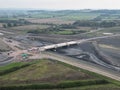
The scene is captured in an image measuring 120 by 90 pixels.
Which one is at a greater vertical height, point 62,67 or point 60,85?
point 62,67

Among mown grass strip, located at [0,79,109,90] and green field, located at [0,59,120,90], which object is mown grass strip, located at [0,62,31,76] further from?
mown grass strip, located at [0,79,109,90]

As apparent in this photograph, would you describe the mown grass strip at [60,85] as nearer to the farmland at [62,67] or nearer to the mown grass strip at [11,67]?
the farmland at [62,67]

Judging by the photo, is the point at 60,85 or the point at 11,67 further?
the point at 11,67

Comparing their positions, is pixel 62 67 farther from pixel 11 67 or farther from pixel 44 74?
pixel 11 67

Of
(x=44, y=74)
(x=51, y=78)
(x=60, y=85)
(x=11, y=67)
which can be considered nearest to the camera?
(x=60, y=85)

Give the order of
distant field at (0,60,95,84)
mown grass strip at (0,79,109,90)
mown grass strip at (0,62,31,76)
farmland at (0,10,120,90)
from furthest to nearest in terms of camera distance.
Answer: mown grass strip at (0,62,31,76)
distant field at (0,60,95,84)
farmland at (0,10,120,90)
mown grass strip at (0,79,109,90)

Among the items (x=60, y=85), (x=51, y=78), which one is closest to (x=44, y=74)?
(x=51, y=78)

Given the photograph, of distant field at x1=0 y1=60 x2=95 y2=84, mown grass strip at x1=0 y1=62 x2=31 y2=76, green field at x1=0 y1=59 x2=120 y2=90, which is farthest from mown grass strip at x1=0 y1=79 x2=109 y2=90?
mown grass strip at x1=0 y1=62 x2=31 y2=76

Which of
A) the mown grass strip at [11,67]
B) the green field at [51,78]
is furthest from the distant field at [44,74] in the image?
the mown grass strip at [11,67]

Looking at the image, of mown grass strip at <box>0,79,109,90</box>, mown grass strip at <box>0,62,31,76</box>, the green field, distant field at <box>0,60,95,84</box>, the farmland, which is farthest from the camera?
mown grass strip at <box>0,62,31,76</box>

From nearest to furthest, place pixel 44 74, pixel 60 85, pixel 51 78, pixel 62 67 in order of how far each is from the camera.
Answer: pixel 60 85, pixel 51 78, pixel 44 74, pixel 62 67

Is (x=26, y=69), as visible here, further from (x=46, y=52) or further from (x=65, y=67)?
(x=46, y=52)
